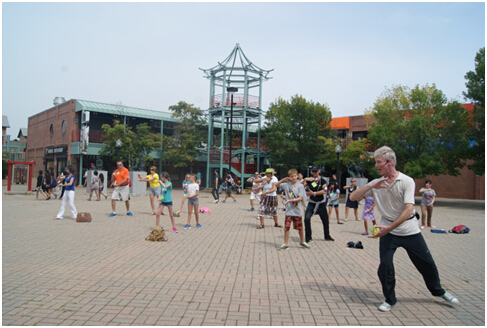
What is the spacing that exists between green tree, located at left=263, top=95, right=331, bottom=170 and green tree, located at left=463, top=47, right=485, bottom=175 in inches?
500

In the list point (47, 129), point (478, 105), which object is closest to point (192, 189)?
point (478, 105)

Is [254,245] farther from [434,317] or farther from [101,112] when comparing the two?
[101,112]

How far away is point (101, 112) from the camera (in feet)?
136

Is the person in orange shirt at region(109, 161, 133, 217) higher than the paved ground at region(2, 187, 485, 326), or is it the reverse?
the person in orange shirt at region(109, 161, 133, 217)

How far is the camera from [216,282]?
5.70 meters

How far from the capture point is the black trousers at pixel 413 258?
467 centimetres

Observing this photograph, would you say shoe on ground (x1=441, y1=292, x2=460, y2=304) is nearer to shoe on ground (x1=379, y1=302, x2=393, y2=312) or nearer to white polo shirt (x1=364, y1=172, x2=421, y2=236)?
shoe on ground (x1=379, y1=302, x2=393, y2=312)

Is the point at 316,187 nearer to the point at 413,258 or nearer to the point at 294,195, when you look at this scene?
the point at 294,195

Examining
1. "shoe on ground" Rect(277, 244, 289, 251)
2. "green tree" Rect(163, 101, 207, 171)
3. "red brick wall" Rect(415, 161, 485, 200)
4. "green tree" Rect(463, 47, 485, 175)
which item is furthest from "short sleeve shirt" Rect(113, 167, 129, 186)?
"red brick wall" Rect(415, 161, 485, 200)

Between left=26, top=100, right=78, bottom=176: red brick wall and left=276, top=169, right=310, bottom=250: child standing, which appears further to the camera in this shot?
left=26, top=100, right=78, bottom=176: red brick wall

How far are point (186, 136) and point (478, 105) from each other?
82.4ft

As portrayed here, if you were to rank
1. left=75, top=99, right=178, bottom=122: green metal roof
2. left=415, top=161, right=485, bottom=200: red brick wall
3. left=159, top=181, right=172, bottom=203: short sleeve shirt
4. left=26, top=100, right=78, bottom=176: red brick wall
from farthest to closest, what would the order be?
1. left=26, top=100, right=78, bottom=176: red brick wall
2. left=75, top=99, right=178, bottom=122: green metal roof
3. left=415, top=161, right=485, bottom=200: red brick wall
4. left=159, top=181, right=172, bottom=203: short sleeve shirt

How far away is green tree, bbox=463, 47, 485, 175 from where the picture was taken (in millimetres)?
26203

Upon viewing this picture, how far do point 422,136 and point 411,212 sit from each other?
25.1 m
